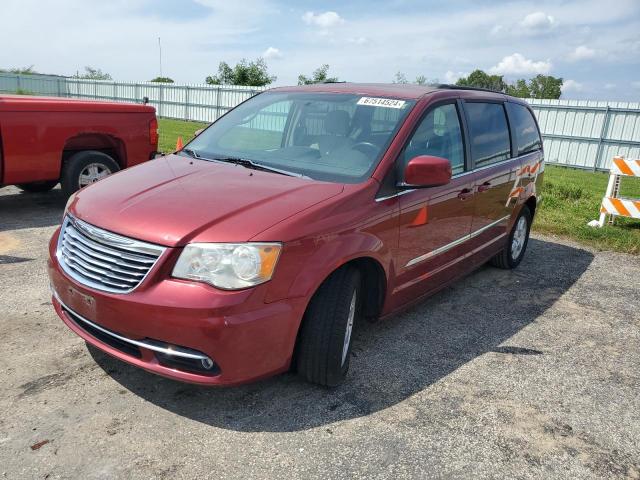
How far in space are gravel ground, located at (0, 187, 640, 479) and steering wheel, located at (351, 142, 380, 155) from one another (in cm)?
137

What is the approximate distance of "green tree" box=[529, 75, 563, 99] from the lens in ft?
235

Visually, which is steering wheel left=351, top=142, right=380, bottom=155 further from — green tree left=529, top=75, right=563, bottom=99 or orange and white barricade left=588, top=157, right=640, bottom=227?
green tree left=529, top=75, right=563, bottom=99

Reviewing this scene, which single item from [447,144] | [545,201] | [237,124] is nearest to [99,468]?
[237,124]

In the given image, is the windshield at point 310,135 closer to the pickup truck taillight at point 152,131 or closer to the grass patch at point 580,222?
the pickup truck taillight at point 152,131

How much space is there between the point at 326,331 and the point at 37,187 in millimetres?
6592

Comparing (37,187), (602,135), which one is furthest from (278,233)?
(602,135)

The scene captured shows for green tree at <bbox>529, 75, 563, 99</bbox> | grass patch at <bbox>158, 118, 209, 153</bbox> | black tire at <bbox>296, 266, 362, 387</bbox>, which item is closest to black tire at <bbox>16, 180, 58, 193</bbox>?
grass patch at <bbox>158, 118, 209, 153</bbox>

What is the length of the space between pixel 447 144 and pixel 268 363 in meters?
2.32

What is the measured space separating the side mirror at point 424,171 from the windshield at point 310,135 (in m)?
0.23

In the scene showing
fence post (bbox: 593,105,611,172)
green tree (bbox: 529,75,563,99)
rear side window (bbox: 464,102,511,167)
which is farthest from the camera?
green tree (bbox: 529,75,563,99)

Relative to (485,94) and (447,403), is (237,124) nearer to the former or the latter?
(485,94)

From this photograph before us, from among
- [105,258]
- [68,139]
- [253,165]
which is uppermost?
[253,165]

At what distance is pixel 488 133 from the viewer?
16.0 feet

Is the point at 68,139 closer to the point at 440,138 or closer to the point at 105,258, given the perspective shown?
the point at 105,258
